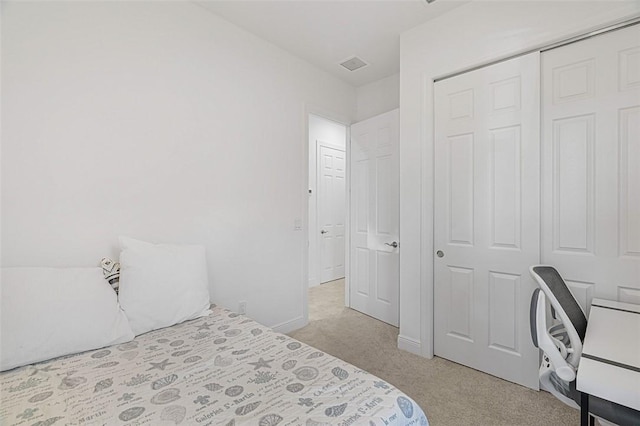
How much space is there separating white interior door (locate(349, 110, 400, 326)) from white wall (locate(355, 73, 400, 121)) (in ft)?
0.87

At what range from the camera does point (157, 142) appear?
200 centimetres

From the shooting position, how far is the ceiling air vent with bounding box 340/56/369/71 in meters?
2.96

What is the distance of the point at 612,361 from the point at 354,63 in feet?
9.90

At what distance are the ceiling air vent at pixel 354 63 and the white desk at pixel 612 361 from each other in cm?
280

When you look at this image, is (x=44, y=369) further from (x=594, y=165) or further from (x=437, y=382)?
(x=594, y=165)

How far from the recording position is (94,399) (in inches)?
40.9

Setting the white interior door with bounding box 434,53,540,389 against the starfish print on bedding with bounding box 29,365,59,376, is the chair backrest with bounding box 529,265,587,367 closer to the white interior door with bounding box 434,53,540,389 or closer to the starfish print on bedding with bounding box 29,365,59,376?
the white interior door with bounding box 434,53,540,389

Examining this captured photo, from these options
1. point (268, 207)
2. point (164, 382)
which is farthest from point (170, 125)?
point (164, 382)

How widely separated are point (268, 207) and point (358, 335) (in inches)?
60.9

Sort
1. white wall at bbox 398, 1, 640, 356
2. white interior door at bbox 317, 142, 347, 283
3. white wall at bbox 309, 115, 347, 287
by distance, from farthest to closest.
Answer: white interior door at bbox 317, 142, 347, 283
white wall at bbox 309, 115, 347, 287
white wall at bbox 398, 1, 640, 356

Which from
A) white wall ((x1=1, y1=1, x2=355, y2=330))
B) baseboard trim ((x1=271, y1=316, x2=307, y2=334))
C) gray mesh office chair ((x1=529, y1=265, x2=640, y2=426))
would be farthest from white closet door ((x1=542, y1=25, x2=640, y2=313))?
baseboard trim ((x1=271, y1=316, x2=307, y2=334))

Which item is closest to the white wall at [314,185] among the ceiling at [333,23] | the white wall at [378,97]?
the white wall at [378,97]

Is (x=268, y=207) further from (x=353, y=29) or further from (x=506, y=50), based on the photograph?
(x=506, y=50)

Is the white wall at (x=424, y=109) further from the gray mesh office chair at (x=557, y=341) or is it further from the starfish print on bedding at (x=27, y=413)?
the starfish print on bedding at (x=27, y=413)
